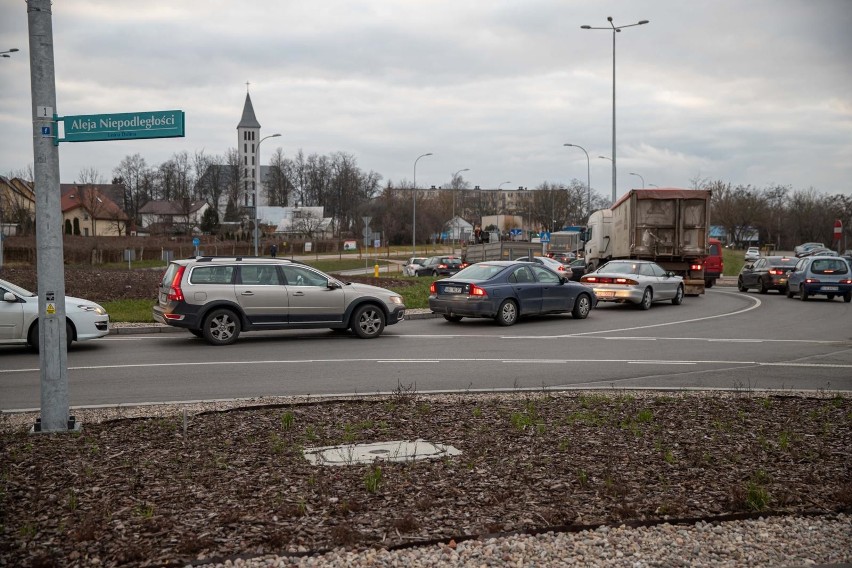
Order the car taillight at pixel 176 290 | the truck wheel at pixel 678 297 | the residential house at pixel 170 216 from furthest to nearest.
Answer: the residential house at pixel 170 216 < the truck wheel at pixel 678 297 < the car taillight at pixel 176 290

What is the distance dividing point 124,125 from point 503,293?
12.7m

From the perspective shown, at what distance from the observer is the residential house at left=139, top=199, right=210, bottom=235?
95.4 meters

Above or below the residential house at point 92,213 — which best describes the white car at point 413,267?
below

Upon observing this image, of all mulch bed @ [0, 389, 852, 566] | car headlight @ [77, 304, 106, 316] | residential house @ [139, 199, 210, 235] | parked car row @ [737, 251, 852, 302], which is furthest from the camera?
residential house @ [139, 199, 210, 235]

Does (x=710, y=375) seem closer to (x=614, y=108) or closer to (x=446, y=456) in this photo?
(x=446, y=456)

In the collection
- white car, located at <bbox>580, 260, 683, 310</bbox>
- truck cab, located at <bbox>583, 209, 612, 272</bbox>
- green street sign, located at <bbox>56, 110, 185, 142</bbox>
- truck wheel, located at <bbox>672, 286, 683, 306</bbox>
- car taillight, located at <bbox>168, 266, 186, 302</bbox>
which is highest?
green street sign, located at <bbox>56, 110, 185, 142</bbox>

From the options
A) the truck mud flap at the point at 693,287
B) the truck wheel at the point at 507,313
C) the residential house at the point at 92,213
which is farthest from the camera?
the residential house at the point at 92,213

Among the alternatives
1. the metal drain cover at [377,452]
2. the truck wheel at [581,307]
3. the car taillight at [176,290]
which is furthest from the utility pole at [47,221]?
the truck wheel at [581,307]

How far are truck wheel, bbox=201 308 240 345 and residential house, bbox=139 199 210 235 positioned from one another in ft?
259

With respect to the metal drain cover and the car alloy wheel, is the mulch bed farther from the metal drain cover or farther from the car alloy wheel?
the car alloy wheel

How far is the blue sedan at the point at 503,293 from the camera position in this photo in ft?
62.4

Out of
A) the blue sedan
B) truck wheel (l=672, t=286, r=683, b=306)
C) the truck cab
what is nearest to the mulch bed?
the blue sedan

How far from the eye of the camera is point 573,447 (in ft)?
22.2

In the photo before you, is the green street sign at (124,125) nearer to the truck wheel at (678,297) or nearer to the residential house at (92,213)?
the truck wheel at (678,297)
